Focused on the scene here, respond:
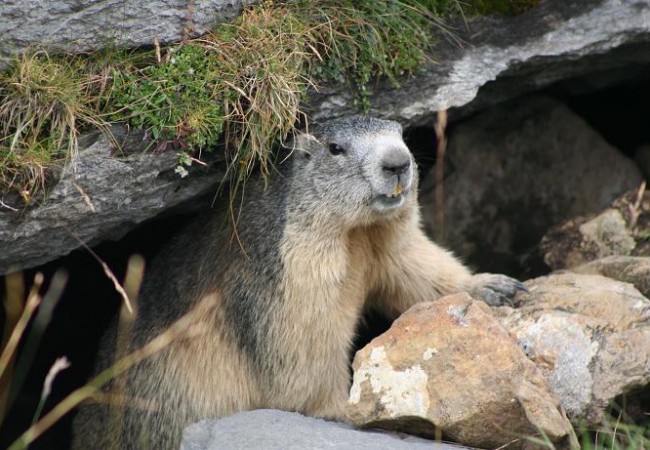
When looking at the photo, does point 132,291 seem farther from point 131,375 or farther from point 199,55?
point 199,55

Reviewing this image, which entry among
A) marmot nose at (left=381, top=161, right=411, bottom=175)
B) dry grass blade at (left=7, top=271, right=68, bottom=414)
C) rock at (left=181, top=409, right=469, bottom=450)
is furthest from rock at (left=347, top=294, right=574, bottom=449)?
dry grass blade at (left=7, top=271, right=68, bottom=414)

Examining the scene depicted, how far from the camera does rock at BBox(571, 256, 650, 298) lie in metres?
6.69

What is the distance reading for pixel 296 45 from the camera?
6.38 m

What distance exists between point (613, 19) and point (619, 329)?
2.56 metres

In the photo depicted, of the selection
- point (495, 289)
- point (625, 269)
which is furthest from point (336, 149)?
point (625, 269)

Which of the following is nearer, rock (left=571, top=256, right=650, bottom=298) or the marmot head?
the marmot head

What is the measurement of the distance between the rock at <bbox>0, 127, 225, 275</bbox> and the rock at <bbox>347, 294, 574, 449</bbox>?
5.60 feet

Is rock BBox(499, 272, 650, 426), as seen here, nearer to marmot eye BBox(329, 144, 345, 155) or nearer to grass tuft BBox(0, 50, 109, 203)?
marmot eye BBox(329, 144, 345, 155)

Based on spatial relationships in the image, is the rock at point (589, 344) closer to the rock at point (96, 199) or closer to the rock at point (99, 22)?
the rock at point (96, 199)

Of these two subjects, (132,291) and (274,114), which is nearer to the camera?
(274,114)

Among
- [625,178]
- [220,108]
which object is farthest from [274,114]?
[625,178]

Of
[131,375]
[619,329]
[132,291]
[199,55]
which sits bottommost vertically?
[131,375]

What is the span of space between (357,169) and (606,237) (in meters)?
2.40

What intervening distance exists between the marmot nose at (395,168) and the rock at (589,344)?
3.65 ft
